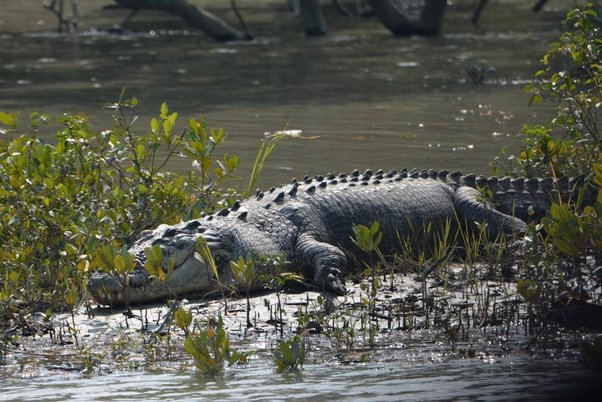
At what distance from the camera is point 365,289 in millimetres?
6547

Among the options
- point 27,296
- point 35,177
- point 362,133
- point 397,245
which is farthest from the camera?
point 362,133

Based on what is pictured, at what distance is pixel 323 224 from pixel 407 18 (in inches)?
669

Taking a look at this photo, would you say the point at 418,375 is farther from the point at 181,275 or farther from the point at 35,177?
the point at 35,177

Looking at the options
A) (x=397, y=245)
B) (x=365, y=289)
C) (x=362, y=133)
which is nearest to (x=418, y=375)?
(x=365, y=289)

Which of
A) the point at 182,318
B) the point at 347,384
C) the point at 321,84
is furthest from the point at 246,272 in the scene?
the point at 321,84

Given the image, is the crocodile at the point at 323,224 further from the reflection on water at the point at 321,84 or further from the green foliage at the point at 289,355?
the reflection on water at the point at 321,84

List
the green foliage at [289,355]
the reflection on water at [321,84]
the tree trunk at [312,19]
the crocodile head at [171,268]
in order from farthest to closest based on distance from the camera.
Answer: the tree trunk at [312,19] → the reflection on water at [321,84] → the crocodile head at [171,268] → the green foliage at [289,355]

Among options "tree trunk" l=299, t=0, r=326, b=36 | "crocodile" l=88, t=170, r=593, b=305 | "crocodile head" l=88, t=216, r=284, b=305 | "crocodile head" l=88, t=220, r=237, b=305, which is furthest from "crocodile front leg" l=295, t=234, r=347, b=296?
"tree trunk" l=299, t=0, r=326, b=36

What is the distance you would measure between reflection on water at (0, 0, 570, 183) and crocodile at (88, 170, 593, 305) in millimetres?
2875

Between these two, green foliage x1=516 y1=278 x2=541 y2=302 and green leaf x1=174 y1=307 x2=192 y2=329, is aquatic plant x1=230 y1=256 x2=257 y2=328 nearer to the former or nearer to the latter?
green leaf x1=174 y1=307 x2=192 y2=329

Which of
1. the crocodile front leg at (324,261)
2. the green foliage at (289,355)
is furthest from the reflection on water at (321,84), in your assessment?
the green foliage at (289,355)

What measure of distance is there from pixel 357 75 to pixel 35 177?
39.9 feet

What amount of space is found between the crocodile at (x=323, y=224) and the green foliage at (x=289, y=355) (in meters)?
1.09

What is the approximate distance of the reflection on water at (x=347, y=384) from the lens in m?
4.99
